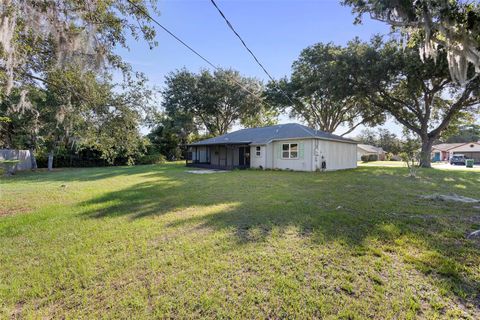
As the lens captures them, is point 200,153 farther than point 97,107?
Yes

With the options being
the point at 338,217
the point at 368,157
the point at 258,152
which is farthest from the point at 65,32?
the point at 368,157

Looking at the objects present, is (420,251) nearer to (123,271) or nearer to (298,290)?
(298,290)

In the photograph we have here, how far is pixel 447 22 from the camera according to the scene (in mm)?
4270

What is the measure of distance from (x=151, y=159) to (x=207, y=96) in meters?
9.58

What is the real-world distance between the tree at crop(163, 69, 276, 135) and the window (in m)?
11.7

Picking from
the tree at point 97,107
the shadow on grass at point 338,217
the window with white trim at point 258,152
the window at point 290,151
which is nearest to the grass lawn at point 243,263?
the shadow on grass at point 338,217

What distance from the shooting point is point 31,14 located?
12.9 ft

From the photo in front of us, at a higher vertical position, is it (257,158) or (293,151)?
(293,151)

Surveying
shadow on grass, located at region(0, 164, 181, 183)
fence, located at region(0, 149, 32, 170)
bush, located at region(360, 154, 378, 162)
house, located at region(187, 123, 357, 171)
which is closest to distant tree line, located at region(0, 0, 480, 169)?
fence, located at region(0, 149, 32, 170)

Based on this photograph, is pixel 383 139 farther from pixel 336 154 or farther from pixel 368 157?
pixel 336 154

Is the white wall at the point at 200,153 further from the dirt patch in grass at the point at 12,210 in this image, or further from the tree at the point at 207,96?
the dirt patch in grass at the point at 12,210

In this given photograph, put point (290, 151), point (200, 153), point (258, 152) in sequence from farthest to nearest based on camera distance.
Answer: point (200, 153)
point (258, 152)
point (290, 151)

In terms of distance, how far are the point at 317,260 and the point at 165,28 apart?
6.32m

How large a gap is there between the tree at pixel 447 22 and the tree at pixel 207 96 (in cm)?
2084
